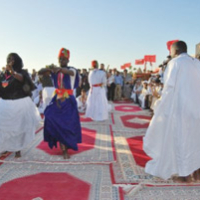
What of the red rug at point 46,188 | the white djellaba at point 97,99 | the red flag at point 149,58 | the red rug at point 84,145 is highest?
the red flag at point 149,58

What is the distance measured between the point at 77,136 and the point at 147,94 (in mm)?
6961

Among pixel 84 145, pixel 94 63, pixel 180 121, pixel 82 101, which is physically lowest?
pixel 84 145

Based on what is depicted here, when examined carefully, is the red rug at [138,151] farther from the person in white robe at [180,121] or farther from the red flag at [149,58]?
the red flag at [149,58]

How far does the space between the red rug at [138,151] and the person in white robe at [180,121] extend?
0.83 meters

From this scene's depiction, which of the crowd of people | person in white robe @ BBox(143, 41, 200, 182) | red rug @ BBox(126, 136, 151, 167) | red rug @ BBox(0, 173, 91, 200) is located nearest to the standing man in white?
red rug @ BBox(126, 136, 151, 167)

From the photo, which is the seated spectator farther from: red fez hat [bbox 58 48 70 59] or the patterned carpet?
red fez hat [bbox 58 48 70 59]

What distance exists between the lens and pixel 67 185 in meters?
3.23

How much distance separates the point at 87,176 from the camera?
3531mm

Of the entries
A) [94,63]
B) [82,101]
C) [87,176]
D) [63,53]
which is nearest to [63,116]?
[63,53]

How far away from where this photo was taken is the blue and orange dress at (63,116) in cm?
432

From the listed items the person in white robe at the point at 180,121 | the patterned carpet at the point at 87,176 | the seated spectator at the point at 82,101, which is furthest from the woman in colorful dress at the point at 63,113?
the seated spectator at the point at 82,101

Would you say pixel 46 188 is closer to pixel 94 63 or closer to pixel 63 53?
pixel 63 53

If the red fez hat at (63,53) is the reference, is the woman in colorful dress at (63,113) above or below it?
below

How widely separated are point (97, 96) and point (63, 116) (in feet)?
13.7
